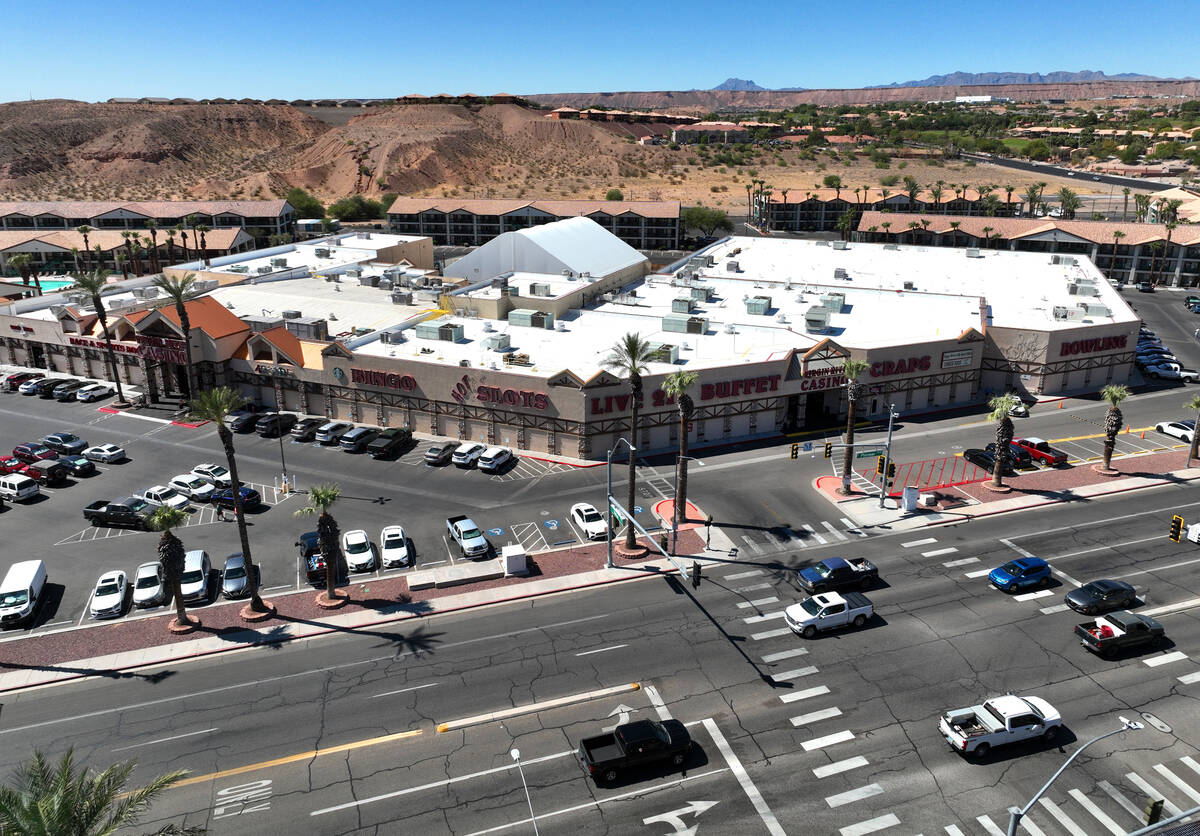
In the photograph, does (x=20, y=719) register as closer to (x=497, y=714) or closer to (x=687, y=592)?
(x=497, y=714)

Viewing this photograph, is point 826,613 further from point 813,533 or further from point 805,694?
point 813,533

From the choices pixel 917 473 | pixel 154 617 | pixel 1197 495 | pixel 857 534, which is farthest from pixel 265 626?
pixel 1197 495

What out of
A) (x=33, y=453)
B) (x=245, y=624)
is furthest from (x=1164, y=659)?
(x=33, y=453)

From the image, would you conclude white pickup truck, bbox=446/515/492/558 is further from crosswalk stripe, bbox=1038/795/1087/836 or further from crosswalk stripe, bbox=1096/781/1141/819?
crosswalk stripe, bbox=1096/781/1141/819

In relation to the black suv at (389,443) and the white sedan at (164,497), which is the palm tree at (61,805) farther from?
the black suv at (389,443)

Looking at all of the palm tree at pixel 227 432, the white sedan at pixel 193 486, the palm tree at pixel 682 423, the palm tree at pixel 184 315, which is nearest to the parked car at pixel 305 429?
the white sedan at pixel 193 486

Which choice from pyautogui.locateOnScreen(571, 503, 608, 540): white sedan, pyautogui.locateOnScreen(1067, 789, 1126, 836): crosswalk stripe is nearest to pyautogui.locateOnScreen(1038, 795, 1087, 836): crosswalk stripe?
pyautogui.locateOnScreen(1067, 789, 1126, 836): crosswalk stripe

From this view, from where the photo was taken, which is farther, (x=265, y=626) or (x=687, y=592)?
(x=687, y=592)
